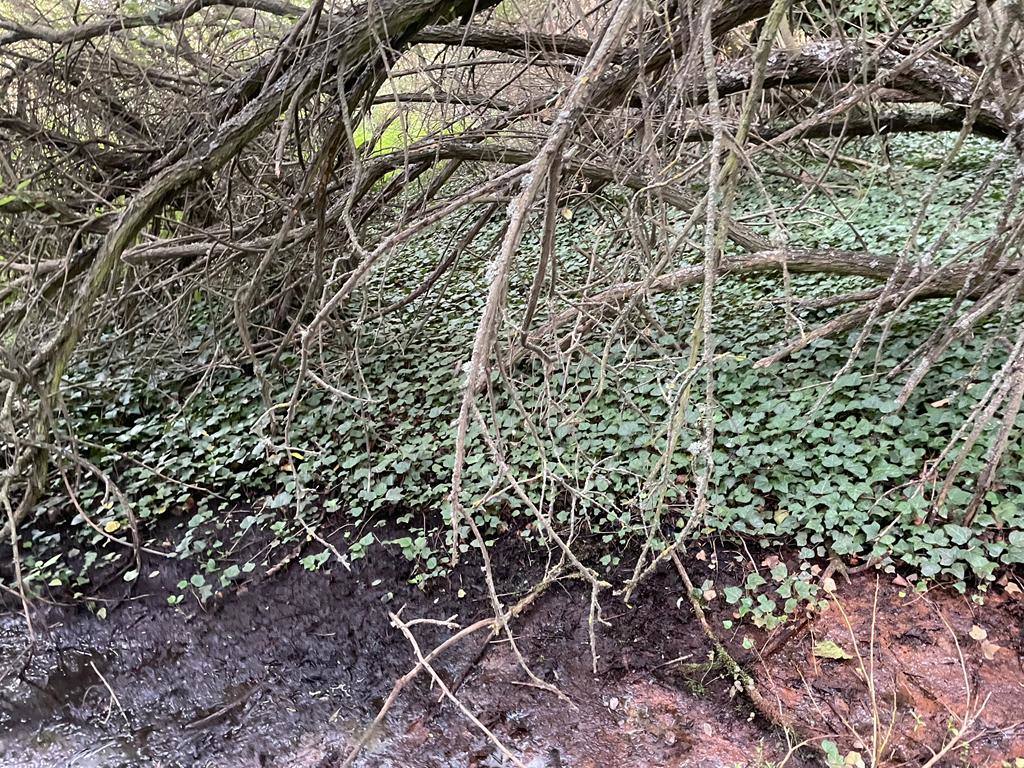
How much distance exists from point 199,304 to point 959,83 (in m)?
5.30

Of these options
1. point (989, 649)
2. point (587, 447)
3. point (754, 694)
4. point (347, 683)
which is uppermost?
point (587, 447)

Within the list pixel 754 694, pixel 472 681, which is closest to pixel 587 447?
pixel 472 681

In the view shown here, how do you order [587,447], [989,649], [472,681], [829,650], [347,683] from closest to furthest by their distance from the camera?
[989,649] < [829,650] < [472,681] < [347,683] < [587,447]

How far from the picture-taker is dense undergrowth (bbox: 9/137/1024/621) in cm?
288

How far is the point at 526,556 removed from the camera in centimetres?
338

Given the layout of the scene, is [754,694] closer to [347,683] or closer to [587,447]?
[587,447]

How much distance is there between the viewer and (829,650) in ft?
8.61

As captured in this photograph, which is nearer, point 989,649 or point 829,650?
point 989,649

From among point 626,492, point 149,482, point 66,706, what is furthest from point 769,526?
point 149,482

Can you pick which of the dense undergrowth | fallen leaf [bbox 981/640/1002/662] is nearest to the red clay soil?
fallen leaf [bbox 981/640/1002/662]

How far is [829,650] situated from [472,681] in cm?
145

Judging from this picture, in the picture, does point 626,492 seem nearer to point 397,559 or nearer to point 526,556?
point 526,556

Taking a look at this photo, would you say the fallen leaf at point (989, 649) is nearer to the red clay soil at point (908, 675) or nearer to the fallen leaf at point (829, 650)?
the red clay soil at point (908, 675)

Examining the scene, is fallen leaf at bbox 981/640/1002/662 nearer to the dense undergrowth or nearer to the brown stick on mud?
the dense undergrowth
